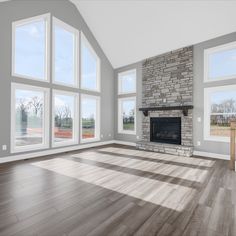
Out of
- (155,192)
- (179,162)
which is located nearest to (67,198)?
(155,192)

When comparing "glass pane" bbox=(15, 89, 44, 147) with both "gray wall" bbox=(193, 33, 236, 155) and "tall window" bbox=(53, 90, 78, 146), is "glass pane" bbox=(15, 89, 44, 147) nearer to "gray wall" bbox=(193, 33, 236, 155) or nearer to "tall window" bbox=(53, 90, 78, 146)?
"tall window" bbox=(53, 90, 78, 146)

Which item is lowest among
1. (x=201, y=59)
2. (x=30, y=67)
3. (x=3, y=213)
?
(x=3, y=213)

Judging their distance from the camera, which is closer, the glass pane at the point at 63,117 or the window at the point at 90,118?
the glass pane at the point at 63,117

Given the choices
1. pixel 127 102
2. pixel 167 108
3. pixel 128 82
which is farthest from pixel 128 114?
pixel 167 108

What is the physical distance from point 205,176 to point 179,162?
1006 millimetres

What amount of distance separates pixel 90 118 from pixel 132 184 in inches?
171

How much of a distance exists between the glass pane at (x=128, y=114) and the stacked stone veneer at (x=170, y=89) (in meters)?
0.69

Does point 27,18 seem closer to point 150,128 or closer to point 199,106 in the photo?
point 150,128

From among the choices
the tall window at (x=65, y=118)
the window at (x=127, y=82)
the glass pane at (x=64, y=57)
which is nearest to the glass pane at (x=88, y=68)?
the glass pane at (x=64, y=57)

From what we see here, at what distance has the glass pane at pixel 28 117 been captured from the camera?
4598mm

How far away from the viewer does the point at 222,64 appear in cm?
475

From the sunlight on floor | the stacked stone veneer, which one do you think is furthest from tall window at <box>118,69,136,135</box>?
the sunlight on floor

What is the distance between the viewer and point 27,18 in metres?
4.59

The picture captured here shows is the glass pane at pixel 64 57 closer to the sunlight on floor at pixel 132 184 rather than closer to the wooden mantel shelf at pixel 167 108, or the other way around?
the wooden mantel shelf at pixel 167 108
